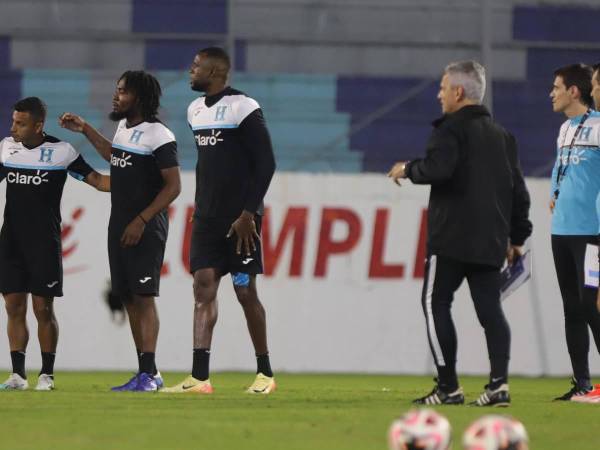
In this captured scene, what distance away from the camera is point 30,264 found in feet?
26.6

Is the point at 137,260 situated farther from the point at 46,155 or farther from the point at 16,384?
the point at 16,384

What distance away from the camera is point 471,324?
11.9m

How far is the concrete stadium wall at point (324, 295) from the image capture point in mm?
11758

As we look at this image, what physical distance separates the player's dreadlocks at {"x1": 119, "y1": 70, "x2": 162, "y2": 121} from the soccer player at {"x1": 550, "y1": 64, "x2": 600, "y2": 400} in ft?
7.14

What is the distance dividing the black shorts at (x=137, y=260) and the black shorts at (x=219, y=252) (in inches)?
12.0

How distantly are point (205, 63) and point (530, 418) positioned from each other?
108 inches

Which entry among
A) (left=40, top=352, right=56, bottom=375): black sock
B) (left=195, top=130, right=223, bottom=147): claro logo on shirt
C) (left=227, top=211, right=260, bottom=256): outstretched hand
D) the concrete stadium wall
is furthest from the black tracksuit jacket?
the concrete stadium wall

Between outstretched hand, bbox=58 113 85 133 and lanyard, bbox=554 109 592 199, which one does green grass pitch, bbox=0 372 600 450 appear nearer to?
lanyard, bbox=554 109 592 199

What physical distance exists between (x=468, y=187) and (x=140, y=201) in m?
2.07

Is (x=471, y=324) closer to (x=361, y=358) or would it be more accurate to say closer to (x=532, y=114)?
(x=361, y=358)

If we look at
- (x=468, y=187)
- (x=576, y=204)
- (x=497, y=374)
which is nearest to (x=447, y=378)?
(x=497, y=374)

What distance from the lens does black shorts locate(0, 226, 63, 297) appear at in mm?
8086

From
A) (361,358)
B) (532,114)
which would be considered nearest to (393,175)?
(361,358)

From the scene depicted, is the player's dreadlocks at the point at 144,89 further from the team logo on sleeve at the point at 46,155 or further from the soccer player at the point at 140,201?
the team logo on sleeve at the point at 46,155
